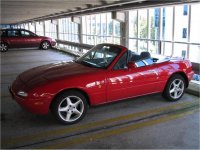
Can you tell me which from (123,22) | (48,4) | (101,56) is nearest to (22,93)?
(101,56)

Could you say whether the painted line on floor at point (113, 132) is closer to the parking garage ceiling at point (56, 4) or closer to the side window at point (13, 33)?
the parking garage ceiling at point (56, 4)

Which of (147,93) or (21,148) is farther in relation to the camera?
(147,93)

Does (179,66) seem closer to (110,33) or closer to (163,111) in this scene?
(163,111)

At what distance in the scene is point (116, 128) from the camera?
4234 millimetres

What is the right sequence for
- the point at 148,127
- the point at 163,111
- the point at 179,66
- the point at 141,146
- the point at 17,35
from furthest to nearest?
the point at 17,35 < the point at 179,66 < the point at 163,111 < the point at 148,127 < the point at 141,146

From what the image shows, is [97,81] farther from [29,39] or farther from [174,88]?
[29,39]

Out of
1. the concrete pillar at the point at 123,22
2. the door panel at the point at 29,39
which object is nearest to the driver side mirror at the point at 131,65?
the concrete pillar at the point at 123,22

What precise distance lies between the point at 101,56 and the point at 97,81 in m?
0.95

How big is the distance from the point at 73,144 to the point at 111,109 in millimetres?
1532

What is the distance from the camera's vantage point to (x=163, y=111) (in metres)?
4.95

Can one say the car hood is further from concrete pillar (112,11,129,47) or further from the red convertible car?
concrete pillar (112,11,129,47)

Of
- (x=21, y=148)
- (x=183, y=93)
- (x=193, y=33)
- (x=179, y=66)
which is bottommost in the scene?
(x=21, y=148)

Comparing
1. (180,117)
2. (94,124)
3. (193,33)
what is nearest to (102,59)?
(94,124)

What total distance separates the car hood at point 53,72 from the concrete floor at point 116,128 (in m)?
0.71
